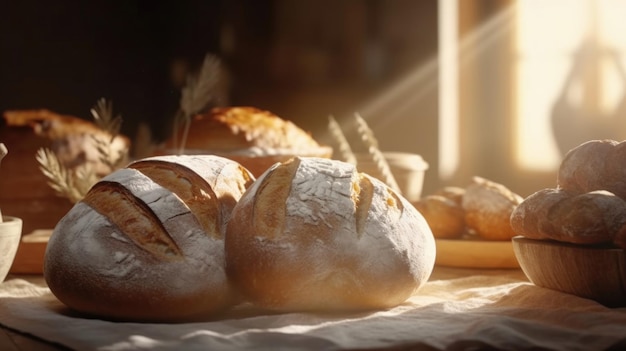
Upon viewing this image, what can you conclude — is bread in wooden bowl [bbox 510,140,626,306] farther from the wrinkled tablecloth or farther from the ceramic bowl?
the ceramic bowl

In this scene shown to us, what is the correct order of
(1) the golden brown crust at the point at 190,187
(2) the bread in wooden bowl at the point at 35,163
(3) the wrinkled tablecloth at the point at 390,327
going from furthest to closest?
(2) the bread in wooden bowl at the point at 35,163, (1) the golden brown crust at the point at 190,187, (3) the wrinkled tablecloth at the point at 390,327

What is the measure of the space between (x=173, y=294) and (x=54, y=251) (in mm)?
288

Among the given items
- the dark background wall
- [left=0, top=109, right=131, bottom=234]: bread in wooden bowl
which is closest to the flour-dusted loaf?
[left=0, top=109, right=131, bottom=234]: bread in wooden bowl

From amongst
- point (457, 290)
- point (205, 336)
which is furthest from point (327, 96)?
point (205, 336)

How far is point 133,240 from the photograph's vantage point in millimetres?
1686

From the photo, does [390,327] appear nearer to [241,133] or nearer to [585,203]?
[585,203]

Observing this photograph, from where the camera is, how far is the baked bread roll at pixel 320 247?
166cm

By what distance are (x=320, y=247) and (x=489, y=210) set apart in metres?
0.78

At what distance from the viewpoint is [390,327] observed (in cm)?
153

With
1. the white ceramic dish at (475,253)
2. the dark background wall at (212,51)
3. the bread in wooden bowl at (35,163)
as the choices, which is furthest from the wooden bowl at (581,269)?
the dark background wall at (212,51)

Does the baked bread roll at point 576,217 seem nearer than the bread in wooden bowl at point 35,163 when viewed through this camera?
Yes

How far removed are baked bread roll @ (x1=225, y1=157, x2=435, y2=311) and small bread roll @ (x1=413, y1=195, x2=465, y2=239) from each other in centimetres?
57

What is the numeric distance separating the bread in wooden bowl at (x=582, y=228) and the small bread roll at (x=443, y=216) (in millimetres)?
477

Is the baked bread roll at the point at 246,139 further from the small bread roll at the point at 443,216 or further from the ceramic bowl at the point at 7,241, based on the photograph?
the ceramic bowl at the point at 7,241
